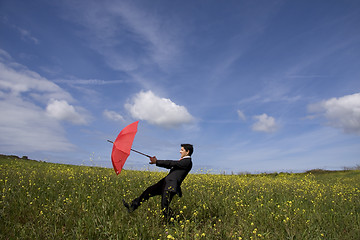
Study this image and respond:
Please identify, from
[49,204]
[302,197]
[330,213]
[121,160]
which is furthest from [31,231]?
[302,197]

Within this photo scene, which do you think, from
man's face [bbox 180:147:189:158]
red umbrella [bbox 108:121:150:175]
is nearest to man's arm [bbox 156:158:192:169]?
man's face [bbox 180:147:189:158]

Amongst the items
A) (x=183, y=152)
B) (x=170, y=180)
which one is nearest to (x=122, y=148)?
(x=170, y=180)

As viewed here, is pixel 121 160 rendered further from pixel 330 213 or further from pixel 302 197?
pixel 302 197

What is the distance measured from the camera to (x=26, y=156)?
22406 millimetres

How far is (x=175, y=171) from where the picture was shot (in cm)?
564

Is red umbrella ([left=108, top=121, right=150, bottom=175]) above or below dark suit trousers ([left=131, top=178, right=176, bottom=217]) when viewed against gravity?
above

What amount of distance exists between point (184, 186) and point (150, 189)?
12.0 ft

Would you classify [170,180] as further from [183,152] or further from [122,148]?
[122,148]

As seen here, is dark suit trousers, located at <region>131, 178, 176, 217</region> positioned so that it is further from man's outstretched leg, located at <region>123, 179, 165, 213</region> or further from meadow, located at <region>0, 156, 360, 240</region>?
meadow, located at <region>0, 156, 360, 240</region>

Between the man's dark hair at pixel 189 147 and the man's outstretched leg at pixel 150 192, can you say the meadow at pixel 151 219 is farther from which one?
the man's dark hair at pixel 189 147

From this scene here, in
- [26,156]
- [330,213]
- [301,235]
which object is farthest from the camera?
[26,156]

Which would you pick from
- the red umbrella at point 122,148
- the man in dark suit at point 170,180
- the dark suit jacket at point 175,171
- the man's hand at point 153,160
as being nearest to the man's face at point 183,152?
the man in dark suit at point 170,180

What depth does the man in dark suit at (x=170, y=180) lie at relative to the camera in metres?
5.39

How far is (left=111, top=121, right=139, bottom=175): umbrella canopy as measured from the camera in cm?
525
